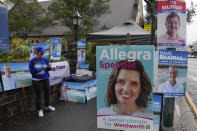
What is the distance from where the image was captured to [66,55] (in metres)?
6.82

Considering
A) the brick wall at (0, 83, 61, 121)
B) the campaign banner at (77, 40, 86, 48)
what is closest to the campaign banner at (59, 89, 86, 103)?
the brick wall at (0, 83, 61, 121)

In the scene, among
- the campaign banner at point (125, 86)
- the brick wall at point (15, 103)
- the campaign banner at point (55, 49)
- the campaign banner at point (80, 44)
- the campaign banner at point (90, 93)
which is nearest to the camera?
the campaign banner at point (125, 86)

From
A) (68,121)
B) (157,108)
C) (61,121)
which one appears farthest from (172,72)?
(61,121)

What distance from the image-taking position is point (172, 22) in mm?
2947

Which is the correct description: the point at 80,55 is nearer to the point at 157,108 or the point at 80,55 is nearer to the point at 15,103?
the point at 15,103

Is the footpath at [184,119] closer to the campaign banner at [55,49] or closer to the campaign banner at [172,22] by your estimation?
the campaign banner at [172,22]

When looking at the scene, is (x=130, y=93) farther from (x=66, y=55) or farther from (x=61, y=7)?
(x=61, y=7)

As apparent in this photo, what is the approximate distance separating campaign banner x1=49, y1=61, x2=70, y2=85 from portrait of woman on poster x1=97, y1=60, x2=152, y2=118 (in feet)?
10.8

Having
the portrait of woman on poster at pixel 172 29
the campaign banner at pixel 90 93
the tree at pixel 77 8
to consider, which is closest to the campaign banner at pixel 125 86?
the portrait of woman on poster at pixel 172 29

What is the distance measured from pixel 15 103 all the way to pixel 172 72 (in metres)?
3.80

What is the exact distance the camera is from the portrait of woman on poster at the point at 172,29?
2.93 meters

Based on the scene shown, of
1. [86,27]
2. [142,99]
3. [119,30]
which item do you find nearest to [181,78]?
[142,99]

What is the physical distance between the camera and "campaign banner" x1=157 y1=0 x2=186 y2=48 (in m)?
2.92

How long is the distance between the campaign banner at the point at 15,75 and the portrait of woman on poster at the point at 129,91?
2796mm
